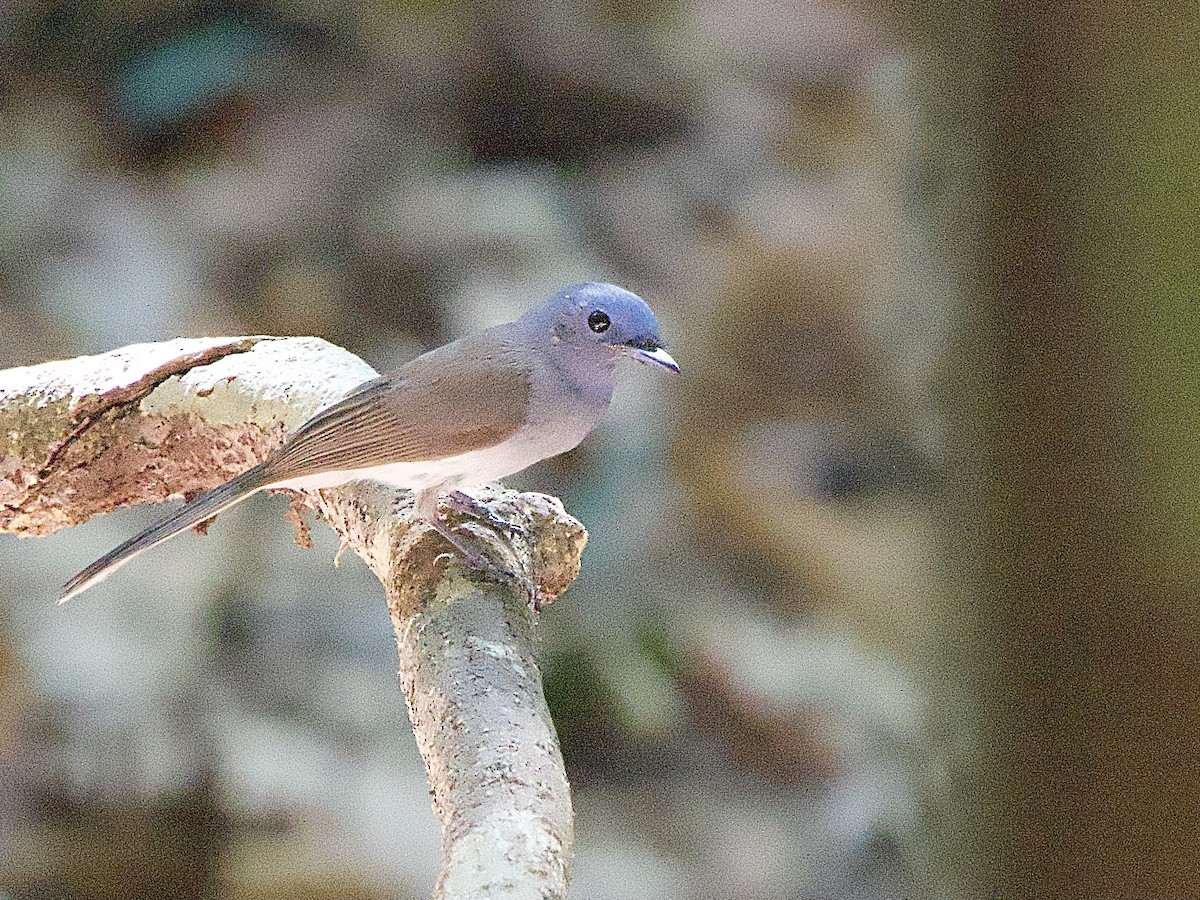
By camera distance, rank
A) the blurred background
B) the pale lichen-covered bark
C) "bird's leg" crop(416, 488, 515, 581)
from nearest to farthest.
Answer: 1. the pale lichen-covered bark
2. "bird's leg" crop(416, 488, 515, 581)
3. the blurred background

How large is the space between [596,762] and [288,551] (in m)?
0.64

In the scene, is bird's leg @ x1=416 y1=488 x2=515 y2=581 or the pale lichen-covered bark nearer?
the pale lichen-covered bark

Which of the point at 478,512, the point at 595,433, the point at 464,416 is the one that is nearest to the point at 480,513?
the point at 478,512

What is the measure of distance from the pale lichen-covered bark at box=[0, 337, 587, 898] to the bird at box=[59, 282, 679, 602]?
0.08 m

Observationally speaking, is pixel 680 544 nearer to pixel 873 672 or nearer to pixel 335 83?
pixel 873 672

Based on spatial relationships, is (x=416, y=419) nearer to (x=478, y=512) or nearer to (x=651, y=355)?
(x=478, y=512)

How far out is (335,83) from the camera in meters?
1.96

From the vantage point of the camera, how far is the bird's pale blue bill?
4.01ft

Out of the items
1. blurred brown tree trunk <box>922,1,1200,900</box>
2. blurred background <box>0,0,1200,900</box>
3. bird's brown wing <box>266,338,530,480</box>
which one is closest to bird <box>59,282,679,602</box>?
bird's brown wing <box>266,338,530,480</box>

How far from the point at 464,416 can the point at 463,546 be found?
13 centimetres

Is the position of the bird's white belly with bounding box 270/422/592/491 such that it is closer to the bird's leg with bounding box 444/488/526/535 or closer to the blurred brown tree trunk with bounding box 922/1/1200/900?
the bird's leg with bounding box 444/488/526/535

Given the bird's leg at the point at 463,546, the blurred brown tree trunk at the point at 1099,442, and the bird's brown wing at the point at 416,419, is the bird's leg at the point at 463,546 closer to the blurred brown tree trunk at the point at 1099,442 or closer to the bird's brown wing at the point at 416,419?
the bird's brown wing at the point at 416,419

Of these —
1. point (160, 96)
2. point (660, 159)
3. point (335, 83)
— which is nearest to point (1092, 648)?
point (660, 159)

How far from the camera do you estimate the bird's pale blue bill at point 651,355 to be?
4.01ft
